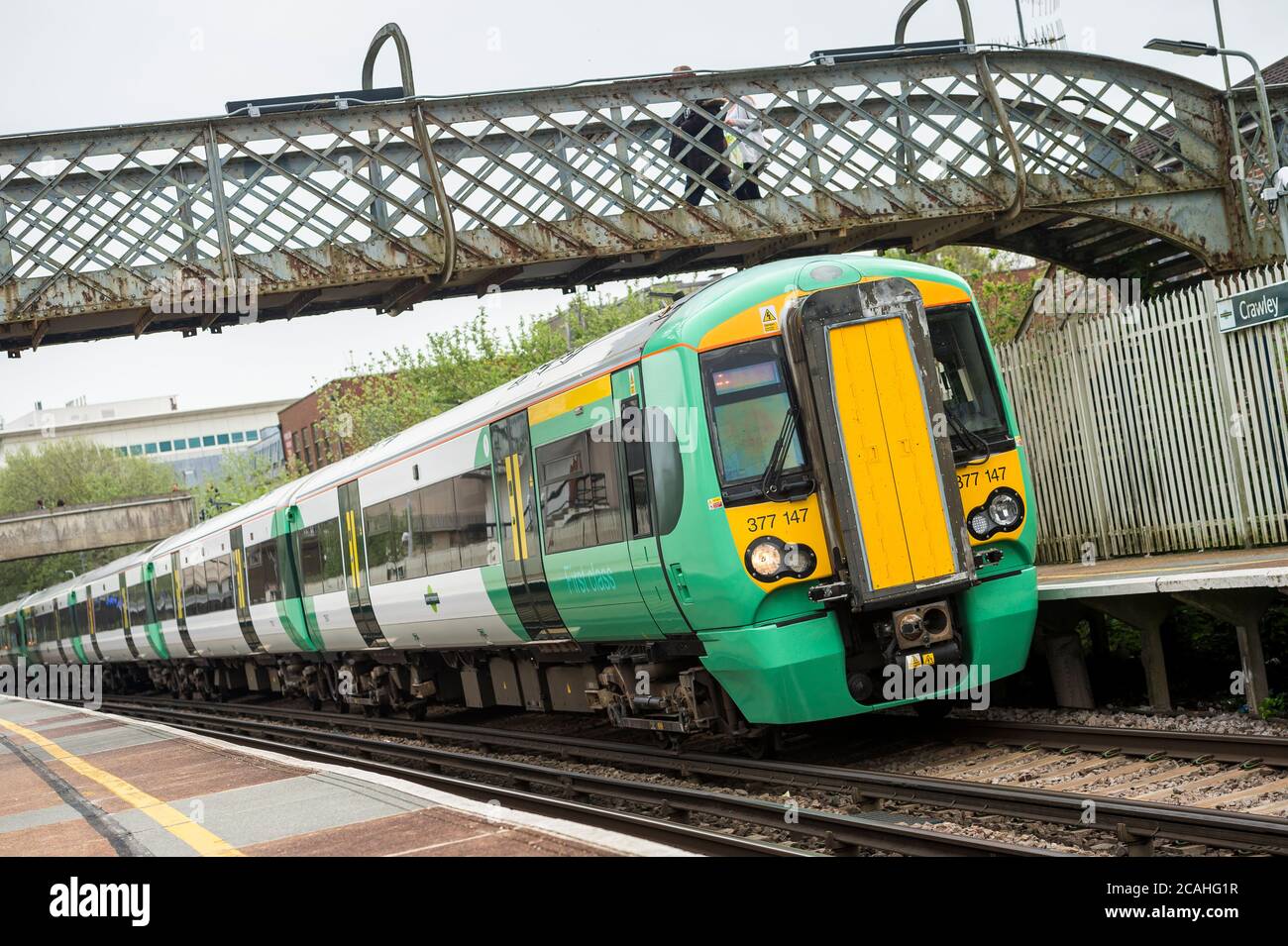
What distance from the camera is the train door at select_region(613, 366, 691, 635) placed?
10047 mm

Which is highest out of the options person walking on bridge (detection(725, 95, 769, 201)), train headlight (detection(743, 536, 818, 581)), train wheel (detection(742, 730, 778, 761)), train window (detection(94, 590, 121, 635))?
person walking on bridge (detection(725, 95, 769, 201))

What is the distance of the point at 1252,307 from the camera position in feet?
40.0

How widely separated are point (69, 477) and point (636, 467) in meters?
85.7

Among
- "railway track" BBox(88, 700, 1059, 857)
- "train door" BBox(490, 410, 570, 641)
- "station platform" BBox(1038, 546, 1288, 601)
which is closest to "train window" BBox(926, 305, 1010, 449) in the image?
"station platform" BBox(1038, 546, 1288, 601)

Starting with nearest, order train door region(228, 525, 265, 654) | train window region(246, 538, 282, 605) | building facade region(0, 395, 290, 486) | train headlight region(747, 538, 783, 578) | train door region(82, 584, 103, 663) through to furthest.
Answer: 1. train headlight region(747, 538, 783, 578)
2. train window region(246, 538, 282, 605)
3. train door region(228, 525, 265, 654)
4. train door region(82, 584, 103, 663)
5. building facade region(0, 395, 290, 486)

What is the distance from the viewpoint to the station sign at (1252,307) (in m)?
12.0

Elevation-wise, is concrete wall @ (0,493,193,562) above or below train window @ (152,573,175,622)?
above

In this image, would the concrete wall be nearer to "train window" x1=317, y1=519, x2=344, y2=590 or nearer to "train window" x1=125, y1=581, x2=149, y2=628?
"train window" x1=125, y1=581, x2=149, y2=628

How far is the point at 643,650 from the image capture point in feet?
36.8

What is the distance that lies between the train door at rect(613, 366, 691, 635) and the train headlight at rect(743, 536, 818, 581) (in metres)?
0.83

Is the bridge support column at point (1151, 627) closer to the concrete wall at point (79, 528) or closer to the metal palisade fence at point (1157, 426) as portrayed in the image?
the metal palisade fence at point (1157, 426)

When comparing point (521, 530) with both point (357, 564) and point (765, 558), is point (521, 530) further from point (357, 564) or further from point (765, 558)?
point (357, 564)

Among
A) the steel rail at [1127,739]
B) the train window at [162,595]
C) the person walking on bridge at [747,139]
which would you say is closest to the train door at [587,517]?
the steel rail at [1127,739]

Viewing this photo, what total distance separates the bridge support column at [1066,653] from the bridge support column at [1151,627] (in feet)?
1.92
